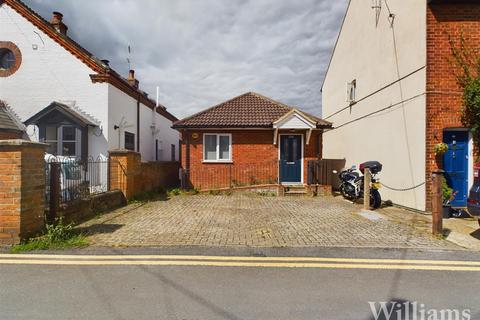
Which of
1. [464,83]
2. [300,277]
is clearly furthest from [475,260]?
[464,83]

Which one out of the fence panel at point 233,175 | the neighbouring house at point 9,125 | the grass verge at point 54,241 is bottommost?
the grass verge at point 54,241

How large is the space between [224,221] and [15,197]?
431cm

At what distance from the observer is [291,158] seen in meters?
14.1

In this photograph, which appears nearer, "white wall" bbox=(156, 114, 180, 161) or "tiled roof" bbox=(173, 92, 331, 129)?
"tiled roof" bbox=(173, 92, 331, 129)

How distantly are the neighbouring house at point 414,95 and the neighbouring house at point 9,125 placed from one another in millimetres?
14473

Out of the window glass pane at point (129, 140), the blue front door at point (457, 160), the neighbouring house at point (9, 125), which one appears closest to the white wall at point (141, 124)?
the window glass pane at point (129, 140)

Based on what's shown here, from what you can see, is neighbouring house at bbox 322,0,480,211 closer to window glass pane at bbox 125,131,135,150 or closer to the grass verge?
the grass verge

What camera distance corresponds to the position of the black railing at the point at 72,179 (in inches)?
250

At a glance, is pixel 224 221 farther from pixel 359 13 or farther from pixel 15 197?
pixel 359 13

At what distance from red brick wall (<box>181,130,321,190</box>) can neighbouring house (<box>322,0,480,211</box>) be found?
3872 mm

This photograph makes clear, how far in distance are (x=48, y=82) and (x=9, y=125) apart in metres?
2.28

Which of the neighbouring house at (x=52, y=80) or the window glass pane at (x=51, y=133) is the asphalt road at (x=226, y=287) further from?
the window glass pane at (x=51, y=133)

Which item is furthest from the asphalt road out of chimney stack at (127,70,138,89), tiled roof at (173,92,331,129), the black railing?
chimney stack at (127,70,138,89)

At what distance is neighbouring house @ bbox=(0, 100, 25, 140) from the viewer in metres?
11.1
